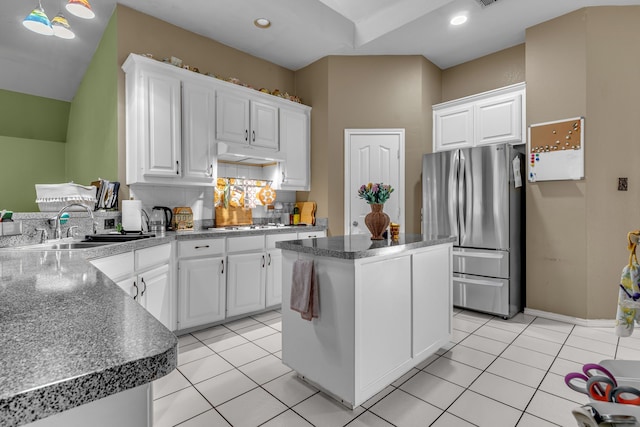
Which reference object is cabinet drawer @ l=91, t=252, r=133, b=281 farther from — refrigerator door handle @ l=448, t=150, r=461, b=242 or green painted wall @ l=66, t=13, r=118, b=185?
refrigerator door handle @ l=448, t=150, r=461, b=242

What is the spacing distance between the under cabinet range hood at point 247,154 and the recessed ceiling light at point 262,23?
4.40ft

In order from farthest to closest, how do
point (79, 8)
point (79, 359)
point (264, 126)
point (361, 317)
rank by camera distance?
point (264, 126), point (79, 8), point (361, 317), point (79, 359)

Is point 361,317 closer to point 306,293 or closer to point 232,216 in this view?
point 306,293

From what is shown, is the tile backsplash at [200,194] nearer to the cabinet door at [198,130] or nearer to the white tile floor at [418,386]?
the cabinet door at [198,130]

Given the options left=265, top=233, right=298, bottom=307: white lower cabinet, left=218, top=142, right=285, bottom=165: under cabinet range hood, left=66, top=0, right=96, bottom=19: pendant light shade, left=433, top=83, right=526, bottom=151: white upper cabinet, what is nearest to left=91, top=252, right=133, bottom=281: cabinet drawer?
left=265, top=233, right=298, bottom=307: white lower cabinet

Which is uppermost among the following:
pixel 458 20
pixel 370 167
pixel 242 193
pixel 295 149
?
pixel 458 20

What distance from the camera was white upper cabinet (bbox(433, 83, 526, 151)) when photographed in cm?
370

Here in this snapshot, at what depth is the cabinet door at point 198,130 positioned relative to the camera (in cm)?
336

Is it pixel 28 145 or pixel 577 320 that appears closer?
pixel 577 320

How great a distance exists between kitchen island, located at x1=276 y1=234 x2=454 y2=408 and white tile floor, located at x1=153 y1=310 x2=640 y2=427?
0.14 meters

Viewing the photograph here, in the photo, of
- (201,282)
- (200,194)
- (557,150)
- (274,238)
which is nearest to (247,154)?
(200,194)

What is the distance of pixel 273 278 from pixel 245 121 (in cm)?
185

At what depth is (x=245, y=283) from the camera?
3.39 meters

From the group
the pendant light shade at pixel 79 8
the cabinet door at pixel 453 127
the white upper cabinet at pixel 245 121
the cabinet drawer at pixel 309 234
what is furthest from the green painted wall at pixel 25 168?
the cabinet door at pixel 453 127
